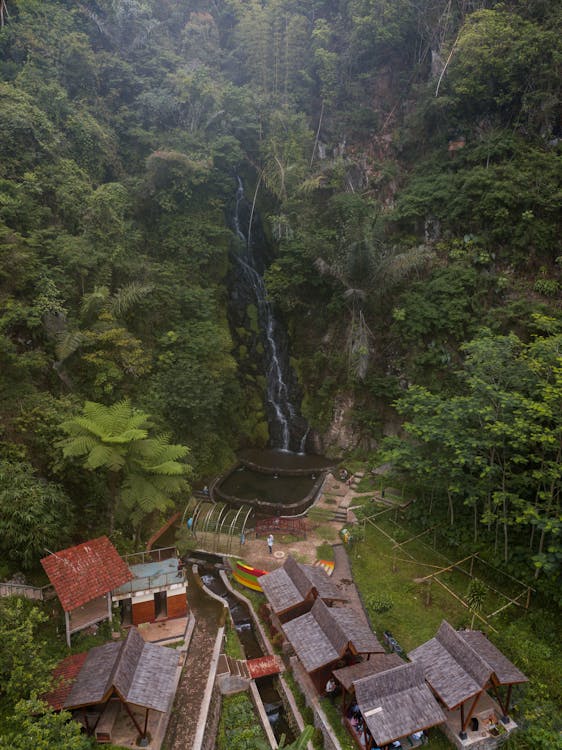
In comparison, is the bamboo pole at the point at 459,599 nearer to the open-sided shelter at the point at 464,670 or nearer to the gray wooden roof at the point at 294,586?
the open-sided shelter at the point at 464,670

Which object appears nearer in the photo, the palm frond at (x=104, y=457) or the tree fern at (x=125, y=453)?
the palm frond at (x=104, y=457)

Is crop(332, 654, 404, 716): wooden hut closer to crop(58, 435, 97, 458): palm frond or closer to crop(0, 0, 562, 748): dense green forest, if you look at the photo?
crop(0, 0, 562, 748): dense green forest

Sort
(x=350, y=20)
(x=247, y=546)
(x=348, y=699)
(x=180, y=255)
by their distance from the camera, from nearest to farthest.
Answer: (x=348, y=699)
(x=247, y=546)
(x=180, y=255)
(x=350, y=20)

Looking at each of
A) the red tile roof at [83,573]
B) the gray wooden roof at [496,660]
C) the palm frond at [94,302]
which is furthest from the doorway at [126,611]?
the palm frond at [94,302]

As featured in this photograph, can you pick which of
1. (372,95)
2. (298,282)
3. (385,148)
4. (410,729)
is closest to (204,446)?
(298,282)

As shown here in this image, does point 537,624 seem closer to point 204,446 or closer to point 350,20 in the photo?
point 204,446

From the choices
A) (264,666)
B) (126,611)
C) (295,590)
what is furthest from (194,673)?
(295,590)
